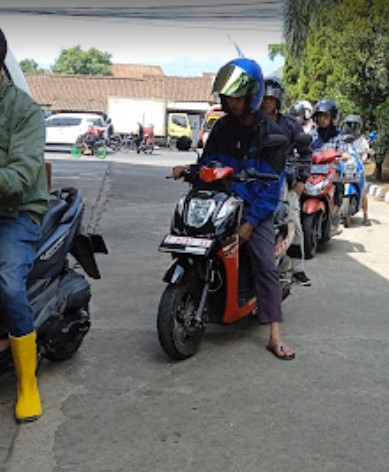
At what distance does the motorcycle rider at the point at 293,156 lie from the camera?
5.39 m

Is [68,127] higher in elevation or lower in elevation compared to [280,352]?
lower

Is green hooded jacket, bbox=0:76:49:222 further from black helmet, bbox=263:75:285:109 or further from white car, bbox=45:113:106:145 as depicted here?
white car, bbox=45:113:106:145

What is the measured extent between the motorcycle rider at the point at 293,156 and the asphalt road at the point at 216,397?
285 mm

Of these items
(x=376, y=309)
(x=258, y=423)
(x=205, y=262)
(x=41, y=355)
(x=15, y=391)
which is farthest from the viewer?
(x=376, y=309)

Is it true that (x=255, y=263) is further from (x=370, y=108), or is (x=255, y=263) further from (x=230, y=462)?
(x=370, y=108)

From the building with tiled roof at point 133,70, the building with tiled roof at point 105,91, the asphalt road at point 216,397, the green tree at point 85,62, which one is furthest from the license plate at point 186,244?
the building with tiled roof at point 133,70

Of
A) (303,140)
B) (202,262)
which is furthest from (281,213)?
(202,262)

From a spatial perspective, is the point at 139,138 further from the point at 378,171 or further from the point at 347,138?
the point at 347,138

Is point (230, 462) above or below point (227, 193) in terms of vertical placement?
below

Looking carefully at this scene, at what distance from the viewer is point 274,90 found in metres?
5.35

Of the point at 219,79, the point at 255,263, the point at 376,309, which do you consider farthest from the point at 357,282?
the point at 219,79

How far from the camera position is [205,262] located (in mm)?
3986

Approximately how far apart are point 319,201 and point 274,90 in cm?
204

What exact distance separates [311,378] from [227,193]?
1179 millimetres
